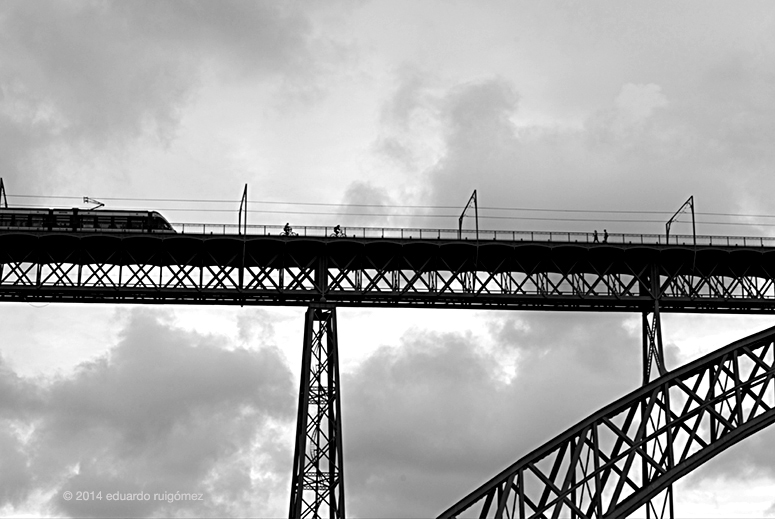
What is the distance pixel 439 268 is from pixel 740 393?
87.7 feet

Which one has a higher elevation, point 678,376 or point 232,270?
point 232,270

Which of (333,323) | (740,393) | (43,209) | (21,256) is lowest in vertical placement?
(740,393)

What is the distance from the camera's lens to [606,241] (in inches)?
2346

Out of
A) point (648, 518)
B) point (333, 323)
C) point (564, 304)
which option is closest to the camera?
point (648, 518)

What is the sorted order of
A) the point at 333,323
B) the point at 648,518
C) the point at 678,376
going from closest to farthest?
1. the point at 678,376
2. the point at 648,518
3. the point at 333,323

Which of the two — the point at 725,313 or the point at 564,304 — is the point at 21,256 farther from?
the point at 725,313

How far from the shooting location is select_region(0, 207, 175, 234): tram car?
6081 centimetres

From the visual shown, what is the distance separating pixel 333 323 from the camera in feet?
181

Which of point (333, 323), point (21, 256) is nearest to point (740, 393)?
point (333, 323)

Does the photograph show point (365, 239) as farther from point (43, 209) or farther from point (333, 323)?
point (43, 209)

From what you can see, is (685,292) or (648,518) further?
(685,292)

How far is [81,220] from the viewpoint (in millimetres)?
61000

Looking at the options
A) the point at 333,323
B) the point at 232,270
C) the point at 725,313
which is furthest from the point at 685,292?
the point at 232,270

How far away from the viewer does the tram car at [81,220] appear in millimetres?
60812
